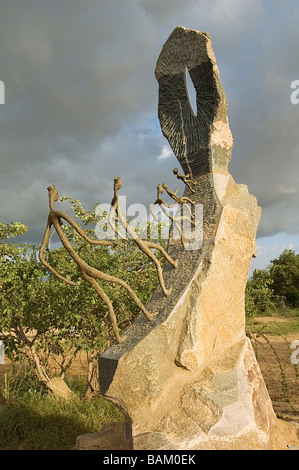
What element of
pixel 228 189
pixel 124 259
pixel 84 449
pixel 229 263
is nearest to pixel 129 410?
pixel 84 449

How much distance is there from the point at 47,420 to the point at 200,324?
3.45 meters

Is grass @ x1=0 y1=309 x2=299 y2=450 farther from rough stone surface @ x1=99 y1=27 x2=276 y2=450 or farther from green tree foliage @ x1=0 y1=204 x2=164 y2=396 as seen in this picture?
rough stone surface @ x1=99 y1=27 x2=276 y2=450

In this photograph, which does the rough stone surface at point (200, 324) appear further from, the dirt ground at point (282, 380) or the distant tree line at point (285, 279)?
the distant tree line at point (285, 279)

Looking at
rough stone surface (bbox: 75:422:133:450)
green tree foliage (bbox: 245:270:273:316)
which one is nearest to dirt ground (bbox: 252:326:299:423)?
green tree foliage (bbox: 245:270:273:316)

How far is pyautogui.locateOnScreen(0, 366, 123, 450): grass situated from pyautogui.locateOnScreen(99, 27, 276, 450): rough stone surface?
8.93 feet

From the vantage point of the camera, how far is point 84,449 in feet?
11.7

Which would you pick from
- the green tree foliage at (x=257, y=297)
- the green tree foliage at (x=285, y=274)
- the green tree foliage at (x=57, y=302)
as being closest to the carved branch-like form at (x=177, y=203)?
the green tree foliage at (x=57, y=302)

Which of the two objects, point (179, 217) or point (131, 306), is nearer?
point (179, 217)

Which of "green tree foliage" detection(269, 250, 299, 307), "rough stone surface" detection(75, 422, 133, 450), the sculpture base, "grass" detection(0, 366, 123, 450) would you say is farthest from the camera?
"green tree foliage" detection(269, 250, 299, 307)

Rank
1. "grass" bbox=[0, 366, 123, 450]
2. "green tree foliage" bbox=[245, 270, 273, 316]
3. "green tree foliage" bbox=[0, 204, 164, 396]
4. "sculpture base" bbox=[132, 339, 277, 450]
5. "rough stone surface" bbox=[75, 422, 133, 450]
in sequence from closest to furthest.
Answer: "sculpture base" bbox=[132, 339, 277, 450] → "rough stone surface" bbox=[75, 422, 133, 450] → "grass" bbox=[0, 366, 123, 450] → "green tree foliage" bbox=[0, 204, 164, 396] → "green tree foliage" bbox=[245, 270, 273, 316]

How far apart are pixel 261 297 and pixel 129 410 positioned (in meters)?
6.67

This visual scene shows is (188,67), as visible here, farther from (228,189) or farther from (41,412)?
(41,412)

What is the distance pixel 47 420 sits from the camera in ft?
Answer: 17.9

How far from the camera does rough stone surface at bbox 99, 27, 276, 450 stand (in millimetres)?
2838
